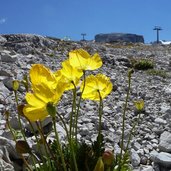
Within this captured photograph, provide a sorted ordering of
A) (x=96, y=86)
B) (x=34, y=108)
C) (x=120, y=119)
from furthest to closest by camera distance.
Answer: (x=120, y=119)
(x=96, y=86)
(x=34, y=108)

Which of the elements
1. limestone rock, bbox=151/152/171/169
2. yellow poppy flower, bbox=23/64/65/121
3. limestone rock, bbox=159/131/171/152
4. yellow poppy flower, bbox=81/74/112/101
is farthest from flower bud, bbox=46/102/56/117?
limestone rock, bbox=159/131/171/152

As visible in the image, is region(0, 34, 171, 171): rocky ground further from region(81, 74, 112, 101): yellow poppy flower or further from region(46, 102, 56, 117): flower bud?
region(46, 102, 56, 117): flower bud

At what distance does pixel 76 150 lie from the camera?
256 centimetres

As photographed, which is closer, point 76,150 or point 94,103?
point 76,150

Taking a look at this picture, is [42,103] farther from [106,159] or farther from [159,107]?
[159,107]

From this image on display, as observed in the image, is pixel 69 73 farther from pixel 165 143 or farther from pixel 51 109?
pixel 165 143

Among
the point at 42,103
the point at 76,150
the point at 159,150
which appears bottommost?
the point at 159,150

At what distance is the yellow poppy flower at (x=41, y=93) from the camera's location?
162 centimetres

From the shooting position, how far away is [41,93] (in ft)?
5.32

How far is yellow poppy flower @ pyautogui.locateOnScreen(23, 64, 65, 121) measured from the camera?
1623 mm

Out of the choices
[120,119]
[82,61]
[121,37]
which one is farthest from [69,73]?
[121,37]

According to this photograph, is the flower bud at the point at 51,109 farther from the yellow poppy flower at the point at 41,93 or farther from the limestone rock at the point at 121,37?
the limestone rock at the point at 121,37

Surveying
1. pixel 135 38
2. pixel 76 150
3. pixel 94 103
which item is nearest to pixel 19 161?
pixel 76 150

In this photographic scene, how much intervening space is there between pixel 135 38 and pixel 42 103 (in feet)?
247
